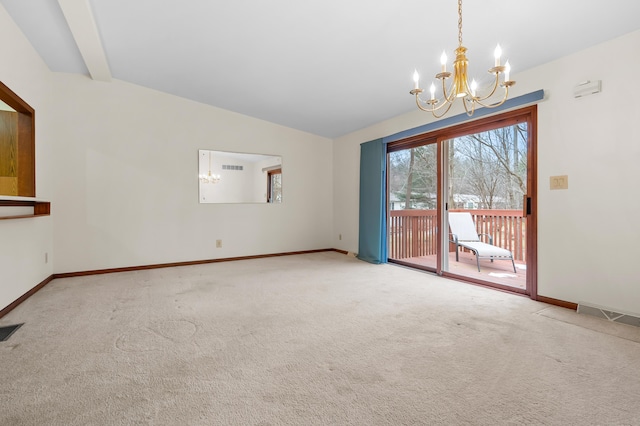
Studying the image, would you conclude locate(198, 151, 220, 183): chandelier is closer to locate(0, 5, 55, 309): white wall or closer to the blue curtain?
locate(0, 5, 55, 309): white wall

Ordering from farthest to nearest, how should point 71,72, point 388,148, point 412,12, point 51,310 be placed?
point 388,148, point 71,72, point 51,310, point 412,12

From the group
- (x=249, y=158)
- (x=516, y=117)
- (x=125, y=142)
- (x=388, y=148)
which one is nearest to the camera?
(x=516, y=117)

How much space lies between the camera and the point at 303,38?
2760mm

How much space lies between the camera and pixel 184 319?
2402mm

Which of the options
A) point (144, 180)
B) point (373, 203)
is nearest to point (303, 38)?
point (373, 203)

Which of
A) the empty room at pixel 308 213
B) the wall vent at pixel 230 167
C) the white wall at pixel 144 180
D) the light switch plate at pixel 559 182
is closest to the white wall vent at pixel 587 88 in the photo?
the empty room at pixel 308 213

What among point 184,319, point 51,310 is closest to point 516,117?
point 184,319

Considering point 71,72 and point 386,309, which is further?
point 71,72

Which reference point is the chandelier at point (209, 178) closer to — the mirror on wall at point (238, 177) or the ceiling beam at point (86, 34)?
the mirror on wall at point (238, 177)

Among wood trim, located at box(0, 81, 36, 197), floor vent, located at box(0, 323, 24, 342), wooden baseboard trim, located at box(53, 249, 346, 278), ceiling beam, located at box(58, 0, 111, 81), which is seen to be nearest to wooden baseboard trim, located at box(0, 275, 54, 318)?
wooden baseboard trim, located at box(53, 249, 346, 278)

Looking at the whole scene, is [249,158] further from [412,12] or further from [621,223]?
[621,223]

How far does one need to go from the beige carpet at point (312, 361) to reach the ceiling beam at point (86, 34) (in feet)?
8.18

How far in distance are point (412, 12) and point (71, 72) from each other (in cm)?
412

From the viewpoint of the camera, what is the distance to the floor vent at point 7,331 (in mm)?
2064
